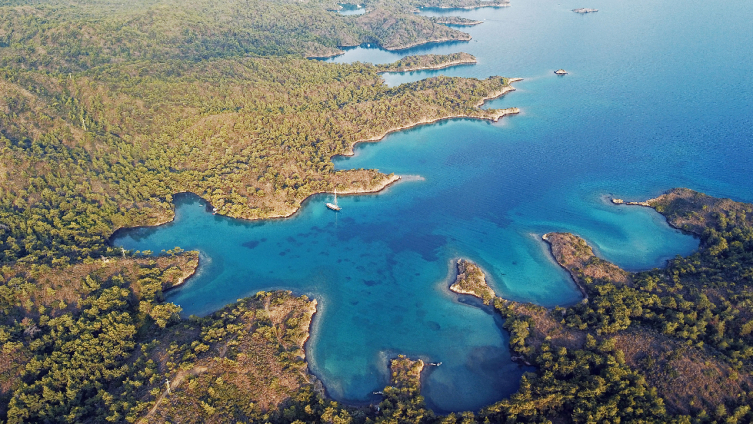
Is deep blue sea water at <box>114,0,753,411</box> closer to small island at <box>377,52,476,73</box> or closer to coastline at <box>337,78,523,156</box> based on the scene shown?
coastline at <box>337,78,523,156</box>

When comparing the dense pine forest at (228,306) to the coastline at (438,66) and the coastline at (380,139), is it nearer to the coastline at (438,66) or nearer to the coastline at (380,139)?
the coastline at (380,139)

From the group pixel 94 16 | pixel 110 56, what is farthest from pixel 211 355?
pixel 94 16

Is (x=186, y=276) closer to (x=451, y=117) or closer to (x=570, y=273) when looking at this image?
(x=570, y=273)

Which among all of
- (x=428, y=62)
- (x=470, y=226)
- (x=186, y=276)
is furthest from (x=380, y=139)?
(x=428, y=62)

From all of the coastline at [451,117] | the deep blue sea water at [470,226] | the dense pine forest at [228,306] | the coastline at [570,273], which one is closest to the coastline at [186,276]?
the dense pine forest at [228,306]

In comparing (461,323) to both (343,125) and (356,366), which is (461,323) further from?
(343,125)

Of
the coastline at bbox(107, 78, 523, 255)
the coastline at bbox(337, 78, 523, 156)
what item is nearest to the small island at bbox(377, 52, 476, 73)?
the coastline at bbox(107, 78, 523, 255)

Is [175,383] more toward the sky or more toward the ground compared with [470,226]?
more toward the sky
